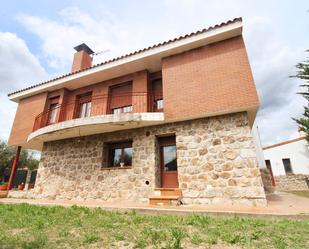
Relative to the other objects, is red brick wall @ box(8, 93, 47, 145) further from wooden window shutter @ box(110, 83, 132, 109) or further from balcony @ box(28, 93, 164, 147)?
wooden window shutter @ box(110, 83, 132, 109)

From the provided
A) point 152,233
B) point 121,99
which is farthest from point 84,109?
point 152,233

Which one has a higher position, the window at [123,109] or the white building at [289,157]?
the window at [123,109]

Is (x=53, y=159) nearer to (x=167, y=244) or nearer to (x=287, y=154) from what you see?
(x=167, y=244)

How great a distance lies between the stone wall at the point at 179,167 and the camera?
6082 millimetres

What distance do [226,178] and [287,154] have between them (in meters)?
15.6

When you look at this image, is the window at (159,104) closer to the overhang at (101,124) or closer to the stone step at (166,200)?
the overhang at (101,124)

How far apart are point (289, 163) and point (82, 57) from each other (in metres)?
20.2

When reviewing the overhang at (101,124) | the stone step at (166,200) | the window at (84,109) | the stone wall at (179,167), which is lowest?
the stone step at (166,200)

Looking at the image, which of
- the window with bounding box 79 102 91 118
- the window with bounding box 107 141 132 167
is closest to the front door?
the window with bounding box 107 141 132 167

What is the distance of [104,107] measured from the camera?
948 cm

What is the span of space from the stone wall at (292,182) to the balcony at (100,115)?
1509 cm

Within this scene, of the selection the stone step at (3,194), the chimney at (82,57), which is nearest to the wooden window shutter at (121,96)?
the chimney at (82,57)

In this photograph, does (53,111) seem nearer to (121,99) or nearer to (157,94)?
(121,99)

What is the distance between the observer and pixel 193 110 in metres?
7.05
